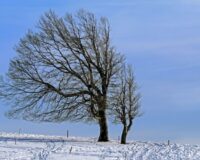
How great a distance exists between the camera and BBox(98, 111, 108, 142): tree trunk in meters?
42.0

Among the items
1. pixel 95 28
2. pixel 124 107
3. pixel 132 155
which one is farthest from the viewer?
pixel 95 28

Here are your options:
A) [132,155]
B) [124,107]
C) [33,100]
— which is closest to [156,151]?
[132,155]

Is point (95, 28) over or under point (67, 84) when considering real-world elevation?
over

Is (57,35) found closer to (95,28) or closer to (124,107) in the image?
(95,28)

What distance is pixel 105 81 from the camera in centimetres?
4259

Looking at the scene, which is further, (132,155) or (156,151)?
(156,151)

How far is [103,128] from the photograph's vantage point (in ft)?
140

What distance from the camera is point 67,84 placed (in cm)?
4241

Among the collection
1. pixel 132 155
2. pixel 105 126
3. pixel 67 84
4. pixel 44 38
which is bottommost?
pixel 132 155

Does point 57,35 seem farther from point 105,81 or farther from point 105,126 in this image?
point 105,126

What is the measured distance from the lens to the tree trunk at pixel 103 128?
42031 millimetres

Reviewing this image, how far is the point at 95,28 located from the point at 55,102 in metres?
6.95

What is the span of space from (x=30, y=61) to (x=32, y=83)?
5.69 ft

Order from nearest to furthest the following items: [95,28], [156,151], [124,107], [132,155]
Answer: [132,155] → [156,151] → [124,107] → [95,28]
